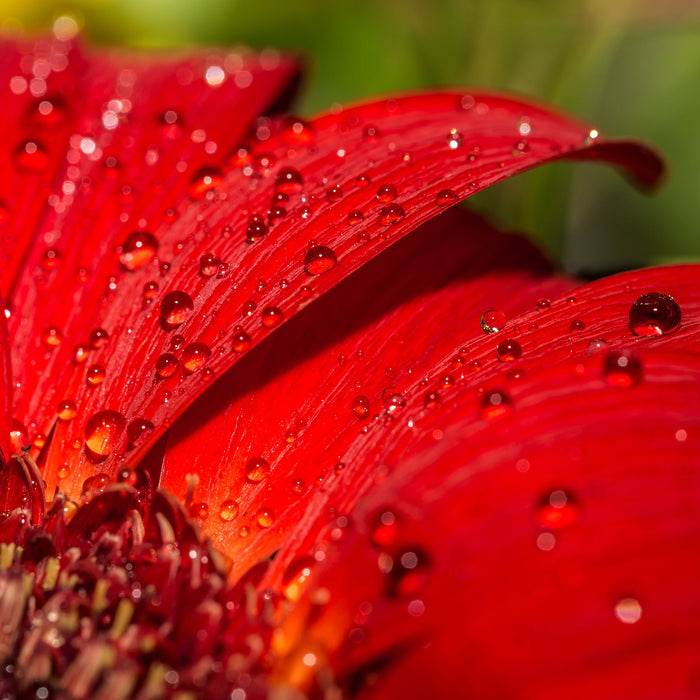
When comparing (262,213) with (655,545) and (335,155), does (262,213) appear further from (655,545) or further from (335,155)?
(655,545)

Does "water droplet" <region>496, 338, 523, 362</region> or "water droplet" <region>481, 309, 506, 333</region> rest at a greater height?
"water droplet" <region>481, 309, 506, 333</region>

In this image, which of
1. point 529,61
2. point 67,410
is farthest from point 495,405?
point 529,61

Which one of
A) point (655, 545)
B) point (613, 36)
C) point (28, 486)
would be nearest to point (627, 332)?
point (655, 545)

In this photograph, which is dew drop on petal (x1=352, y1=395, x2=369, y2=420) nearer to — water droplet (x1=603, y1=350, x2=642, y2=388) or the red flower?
the red flower

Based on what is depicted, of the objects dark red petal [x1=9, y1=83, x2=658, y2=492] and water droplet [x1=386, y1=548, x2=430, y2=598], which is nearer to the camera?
water droplet [x1=386, y1=548, x2=430, y2=598]

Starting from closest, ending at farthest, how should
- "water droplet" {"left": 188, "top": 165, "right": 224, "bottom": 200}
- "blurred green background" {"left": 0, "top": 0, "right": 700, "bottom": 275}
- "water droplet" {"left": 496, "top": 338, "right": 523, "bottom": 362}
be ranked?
"water droplet" {"left": 496, "top": 338, "right": 523, "bottom": 362}
"water droplet" {"left": 188, "top": 165, "right": 224, "bottom": 200}
"blurred green background" {"left": 0, "top": 0, "right": 700, "bottom": 275}

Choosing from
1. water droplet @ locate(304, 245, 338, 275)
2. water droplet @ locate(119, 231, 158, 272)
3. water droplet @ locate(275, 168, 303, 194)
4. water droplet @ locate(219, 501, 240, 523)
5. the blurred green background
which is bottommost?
water droplet @ locate(219, 501, 240, 523)

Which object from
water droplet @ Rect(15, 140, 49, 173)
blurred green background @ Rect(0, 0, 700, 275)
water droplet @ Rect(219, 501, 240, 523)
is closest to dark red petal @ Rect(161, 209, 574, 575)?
water droplet @ Rect(219, 501, 240, 523)
